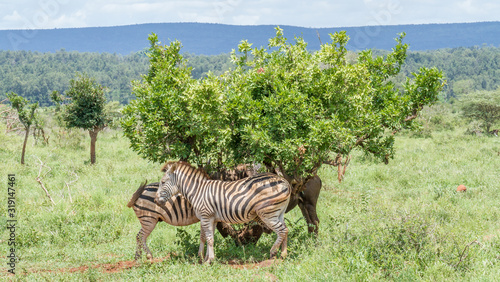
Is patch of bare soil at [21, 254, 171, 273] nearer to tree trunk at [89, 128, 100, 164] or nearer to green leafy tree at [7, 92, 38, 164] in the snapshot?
green leafy tree at [7, 92, 38, 164]

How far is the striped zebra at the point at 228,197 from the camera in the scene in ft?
26.6

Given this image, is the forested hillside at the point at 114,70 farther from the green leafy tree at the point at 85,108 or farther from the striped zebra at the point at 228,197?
the striped zebra at the point at 228,197

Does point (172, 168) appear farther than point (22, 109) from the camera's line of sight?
No

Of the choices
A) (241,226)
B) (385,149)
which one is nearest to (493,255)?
(385,149)

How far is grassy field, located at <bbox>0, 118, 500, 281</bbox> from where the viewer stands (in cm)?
755

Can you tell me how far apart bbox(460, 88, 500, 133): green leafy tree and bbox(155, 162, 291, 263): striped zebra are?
32502mm

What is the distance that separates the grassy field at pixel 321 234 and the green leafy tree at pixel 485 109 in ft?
59.9

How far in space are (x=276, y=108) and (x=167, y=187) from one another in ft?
8.12

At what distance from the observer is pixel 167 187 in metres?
8.55

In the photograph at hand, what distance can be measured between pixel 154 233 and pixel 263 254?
3843 millimetres

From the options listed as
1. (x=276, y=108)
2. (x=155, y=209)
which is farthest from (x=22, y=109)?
(x=276, y=108)

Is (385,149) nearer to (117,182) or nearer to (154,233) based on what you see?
(154,233)

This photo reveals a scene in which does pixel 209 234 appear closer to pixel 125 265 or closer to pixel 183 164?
pixel 183 164

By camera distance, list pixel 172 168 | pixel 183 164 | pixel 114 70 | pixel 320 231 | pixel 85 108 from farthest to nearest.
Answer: pixel 114 70 < pixel 85 108 < pixel 320 231 < pixel 183 164 < pixel 172 168
